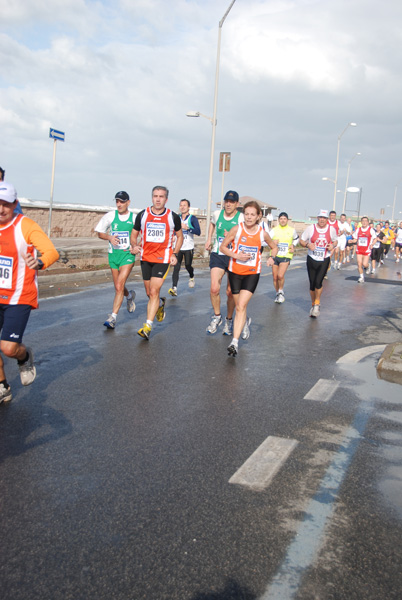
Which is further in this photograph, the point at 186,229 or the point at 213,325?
the point at 186,229

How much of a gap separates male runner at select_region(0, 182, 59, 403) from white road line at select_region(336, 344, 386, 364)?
3964 mm

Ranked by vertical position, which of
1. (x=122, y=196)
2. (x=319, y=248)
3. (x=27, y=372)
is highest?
(x=122, y=196)

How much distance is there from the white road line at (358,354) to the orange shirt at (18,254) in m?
3.99

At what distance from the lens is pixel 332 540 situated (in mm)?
3002

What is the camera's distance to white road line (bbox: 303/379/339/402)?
5.69 m

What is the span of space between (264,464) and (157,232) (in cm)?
499

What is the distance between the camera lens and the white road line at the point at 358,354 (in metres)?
7.39

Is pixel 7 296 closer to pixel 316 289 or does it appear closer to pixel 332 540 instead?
pixel 332 540

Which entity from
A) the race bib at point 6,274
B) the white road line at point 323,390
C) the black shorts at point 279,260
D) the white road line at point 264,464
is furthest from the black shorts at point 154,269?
the black shorts at point 279,260

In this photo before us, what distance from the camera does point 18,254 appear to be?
4.86 metres

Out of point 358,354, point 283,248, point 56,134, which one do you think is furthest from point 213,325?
point 56,134

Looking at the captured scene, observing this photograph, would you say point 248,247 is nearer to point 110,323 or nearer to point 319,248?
point 110,323

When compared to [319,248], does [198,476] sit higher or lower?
lower

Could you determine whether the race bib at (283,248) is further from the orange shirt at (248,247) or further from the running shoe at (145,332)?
the running shoe at (145,332)
